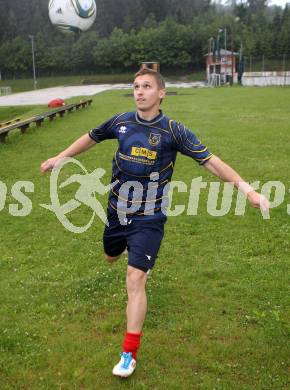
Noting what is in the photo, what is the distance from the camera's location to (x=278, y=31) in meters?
119

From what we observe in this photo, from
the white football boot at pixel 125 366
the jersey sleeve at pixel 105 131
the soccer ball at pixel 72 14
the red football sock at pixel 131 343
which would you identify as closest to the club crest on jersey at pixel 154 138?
the jersey sleeve at pixel 105 131

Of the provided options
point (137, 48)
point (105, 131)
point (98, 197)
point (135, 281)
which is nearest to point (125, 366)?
point (135, 281)

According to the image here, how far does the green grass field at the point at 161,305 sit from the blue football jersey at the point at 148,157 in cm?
139

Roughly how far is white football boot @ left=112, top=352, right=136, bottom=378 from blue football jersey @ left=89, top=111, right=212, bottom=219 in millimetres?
1330

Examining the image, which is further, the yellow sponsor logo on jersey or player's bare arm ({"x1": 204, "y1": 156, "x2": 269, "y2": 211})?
the yellow sponsor logo on jersey

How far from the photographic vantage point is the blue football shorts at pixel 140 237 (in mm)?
4848

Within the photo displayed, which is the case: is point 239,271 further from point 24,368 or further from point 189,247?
point 24,368

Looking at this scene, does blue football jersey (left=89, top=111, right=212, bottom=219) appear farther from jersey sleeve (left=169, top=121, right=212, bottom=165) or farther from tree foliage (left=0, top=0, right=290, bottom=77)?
tree foliage (left=0, top=0, right=290, bottom=77)

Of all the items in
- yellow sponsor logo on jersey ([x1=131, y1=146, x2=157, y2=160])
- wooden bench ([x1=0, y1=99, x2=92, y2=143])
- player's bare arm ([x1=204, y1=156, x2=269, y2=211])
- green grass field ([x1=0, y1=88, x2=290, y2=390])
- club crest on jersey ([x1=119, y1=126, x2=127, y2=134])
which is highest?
club crest on jersey ([x1=119, y1=126, x2=127, y2=134])

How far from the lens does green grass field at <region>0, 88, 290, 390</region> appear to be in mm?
4734

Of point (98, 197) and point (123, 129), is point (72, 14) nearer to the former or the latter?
point (98, 197)

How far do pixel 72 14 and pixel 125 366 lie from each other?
34836mm

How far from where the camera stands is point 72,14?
3597 cm

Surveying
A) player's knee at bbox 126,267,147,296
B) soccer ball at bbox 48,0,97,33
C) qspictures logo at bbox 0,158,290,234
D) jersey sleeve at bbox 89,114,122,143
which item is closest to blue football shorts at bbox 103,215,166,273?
player's knee at bbox 126,267,147,296
